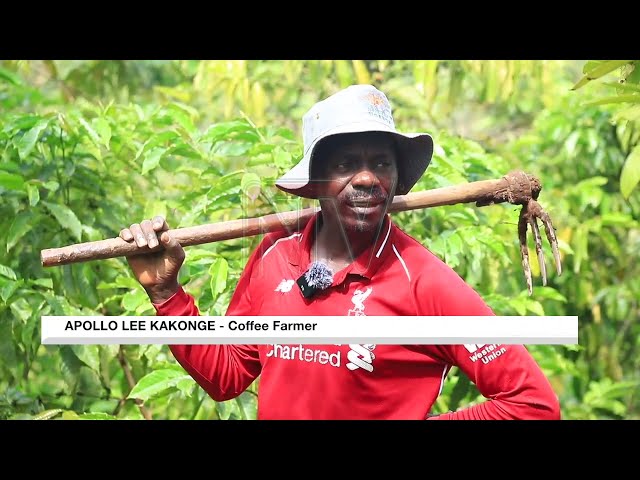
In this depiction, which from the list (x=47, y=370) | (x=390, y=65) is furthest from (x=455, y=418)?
(x=390, y=65)

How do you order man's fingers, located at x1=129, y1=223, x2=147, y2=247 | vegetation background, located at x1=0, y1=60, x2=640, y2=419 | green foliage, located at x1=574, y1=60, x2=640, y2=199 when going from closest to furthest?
1. green foliage, located at x1=574, y1=60, x2=640, y2=199
2. man's fingers, located at x1=129, y1=223, x2=147, y2=247
3. vegetation background, located at x1=0, y1=60, x2=640, y2=419

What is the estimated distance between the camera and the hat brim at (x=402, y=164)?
2391 millimetres

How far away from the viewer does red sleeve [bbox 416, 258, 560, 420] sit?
229 centimetres

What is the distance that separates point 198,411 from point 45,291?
55 centimetres

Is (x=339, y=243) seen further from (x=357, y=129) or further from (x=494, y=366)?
(x=494, y=366)

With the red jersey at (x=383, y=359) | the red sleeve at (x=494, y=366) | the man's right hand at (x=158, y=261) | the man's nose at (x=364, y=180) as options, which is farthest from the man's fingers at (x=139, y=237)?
the red sleeve at (x=494, y=366)

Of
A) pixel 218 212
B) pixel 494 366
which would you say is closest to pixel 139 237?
pixel 494 366

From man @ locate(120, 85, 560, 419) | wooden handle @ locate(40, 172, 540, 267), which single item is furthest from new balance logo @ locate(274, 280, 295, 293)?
wooden handle @ locate(40, 172, 540, 267)

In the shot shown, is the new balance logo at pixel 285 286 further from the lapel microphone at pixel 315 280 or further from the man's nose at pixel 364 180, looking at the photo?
the man's nose at pixel 364 180

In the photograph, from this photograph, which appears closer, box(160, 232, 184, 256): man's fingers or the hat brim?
box(160, 232, 184, 256): man's fingers

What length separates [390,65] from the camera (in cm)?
468

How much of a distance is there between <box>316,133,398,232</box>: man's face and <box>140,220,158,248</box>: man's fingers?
366 millimetres

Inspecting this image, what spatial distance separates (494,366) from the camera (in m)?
2.30

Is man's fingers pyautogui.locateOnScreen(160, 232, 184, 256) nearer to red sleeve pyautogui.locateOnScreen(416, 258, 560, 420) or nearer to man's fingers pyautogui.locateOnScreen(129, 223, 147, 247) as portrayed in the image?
man's fingers pyautogui.locateOnScreen(129, 223, 147, 247)
